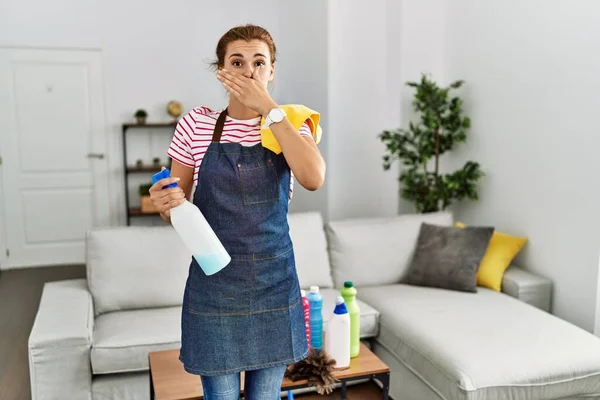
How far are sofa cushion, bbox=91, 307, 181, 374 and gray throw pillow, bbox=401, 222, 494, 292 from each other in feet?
4.34

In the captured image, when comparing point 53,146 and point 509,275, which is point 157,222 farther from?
point 509,275

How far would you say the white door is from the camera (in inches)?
208

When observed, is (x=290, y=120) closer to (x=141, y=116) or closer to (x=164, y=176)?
(x=164, y=176)

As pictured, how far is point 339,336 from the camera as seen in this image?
7.10ft

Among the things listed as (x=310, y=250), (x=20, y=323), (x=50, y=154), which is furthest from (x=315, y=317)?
(x=50, y=154)

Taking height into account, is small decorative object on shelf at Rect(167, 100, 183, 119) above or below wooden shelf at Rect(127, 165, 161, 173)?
above

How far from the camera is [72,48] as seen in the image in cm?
532

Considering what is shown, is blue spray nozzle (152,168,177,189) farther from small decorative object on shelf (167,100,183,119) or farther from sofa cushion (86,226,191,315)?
small decorative object on shelf (167,100,183,119)

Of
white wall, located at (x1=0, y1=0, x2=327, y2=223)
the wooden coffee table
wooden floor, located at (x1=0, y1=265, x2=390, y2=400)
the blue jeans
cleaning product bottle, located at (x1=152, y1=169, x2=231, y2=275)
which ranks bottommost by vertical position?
wooden floor, located at (x1=0, y1=265, x2=390, y2=400)

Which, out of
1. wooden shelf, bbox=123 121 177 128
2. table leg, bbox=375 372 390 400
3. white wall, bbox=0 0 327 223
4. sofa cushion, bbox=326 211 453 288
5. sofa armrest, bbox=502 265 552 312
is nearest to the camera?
table leg, bbox=375 372 390 400

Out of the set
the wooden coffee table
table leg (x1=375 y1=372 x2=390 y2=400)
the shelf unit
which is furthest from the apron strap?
the shelf unit

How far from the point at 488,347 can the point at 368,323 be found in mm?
620

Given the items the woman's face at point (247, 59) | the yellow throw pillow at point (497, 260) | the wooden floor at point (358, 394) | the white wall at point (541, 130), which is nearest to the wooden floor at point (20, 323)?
the wooden floor at point (358, 394)

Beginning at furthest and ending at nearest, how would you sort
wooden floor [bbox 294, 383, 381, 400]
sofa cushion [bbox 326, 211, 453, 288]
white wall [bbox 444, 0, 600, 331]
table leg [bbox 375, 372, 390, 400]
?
sofa cushion [bbox 326, 211, 453, 288], white wall [bbox 444, 0, 600, 331], wooden floor [bbox 294, 383, 381, 400], table leg [bbox 375, 372, 390, 400]
